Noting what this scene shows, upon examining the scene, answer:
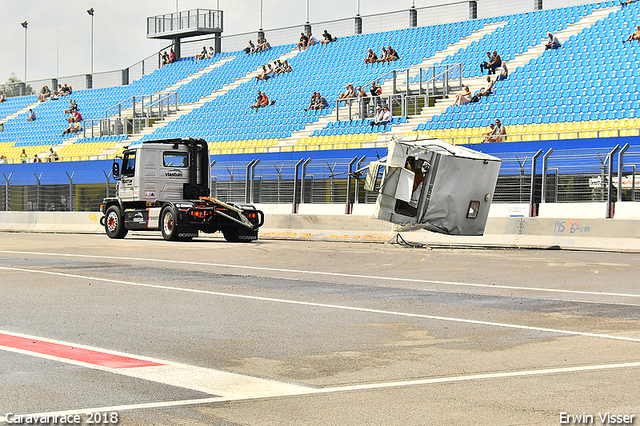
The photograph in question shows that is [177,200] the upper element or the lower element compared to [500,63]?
lower

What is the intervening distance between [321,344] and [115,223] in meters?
19.5

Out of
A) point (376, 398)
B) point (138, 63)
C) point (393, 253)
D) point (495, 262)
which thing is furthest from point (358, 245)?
point (138, 63)

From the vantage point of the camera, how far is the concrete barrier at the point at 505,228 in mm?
19531

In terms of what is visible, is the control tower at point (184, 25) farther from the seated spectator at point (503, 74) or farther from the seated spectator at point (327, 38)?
the seated spectator at point (503, 74)

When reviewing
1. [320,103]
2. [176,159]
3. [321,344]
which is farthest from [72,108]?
[321,344]

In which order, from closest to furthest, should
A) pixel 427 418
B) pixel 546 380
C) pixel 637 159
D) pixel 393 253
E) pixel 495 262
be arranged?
pixel 427 418 → pixel 546 380 → pixel 495 262 → pixel 393 253 → pixel 637 159

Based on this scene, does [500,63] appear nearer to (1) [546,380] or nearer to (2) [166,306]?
(2) [166,306]

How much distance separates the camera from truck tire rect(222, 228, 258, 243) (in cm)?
2412

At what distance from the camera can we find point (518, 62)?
35312 millimetres

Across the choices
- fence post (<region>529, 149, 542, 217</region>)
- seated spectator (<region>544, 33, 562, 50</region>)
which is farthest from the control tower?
fence post (<region>529, 149, 542, 217</region>)

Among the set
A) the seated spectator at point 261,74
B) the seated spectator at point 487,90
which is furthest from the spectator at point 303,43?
the seated spectator at point 487,90

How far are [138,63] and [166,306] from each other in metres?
49.2

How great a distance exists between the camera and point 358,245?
72.5 feet

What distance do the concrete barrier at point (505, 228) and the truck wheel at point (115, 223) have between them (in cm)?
467
